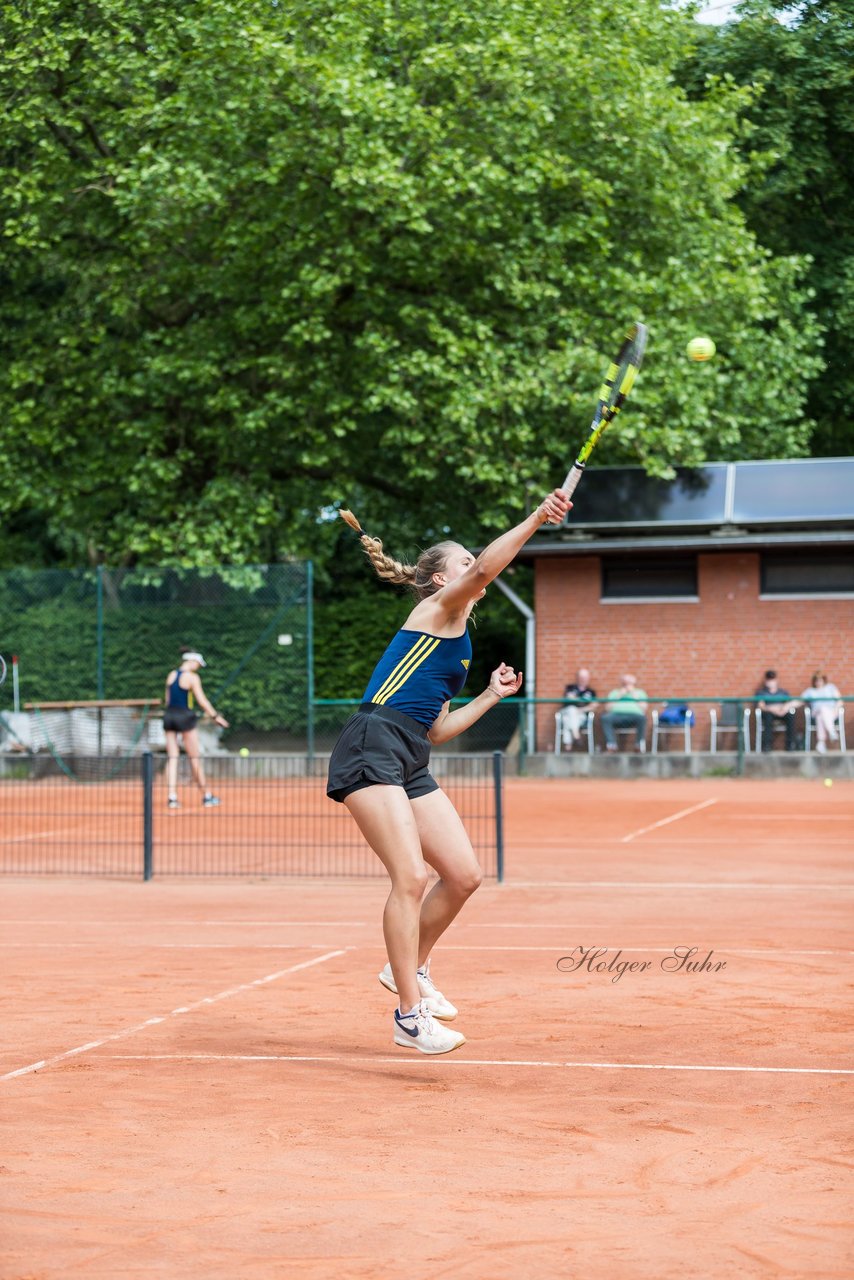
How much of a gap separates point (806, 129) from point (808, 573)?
32.8ft

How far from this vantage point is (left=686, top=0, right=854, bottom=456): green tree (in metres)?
30.8

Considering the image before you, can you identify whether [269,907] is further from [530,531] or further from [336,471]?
[336,471]

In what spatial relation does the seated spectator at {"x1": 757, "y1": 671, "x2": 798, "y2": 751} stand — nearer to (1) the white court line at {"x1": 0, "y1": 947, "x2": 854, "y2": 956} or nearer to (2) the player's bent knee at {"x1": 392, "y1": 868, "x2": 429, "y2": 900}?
(1) the white court line at {"x1": 0, "y1": 947, "x2": 854, "y2": 956}

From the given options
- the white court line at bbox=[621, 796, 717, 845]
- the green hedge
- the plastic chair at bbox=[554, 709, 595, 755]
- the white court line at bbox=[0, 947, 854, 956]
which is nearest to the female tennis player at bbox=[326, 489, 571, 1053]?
the white court line at bbox=[0, 947, 854, 956]

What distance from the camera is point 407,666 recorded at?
21.2ft

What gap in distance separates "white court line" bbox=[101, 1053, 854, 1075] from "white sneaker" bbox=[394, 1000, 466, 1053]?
11.7 inches

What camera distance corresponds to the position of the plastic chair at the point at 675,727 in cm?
2506

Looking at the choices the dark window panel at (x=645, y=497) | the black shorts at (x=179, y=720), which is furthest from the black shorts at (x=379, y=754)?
the dark window panel at (x=645, y=497)

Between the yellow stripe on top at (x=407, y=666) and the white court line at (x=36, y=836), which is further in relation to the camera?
the white court line at (x=36, y=836)

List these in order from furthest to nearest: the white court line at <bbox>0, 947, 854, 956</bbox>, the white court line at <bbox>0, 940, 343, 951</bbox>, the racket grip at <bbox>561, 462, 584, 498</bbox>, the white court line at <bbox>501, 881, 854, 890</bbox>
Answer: the white court line at <bbox>501, 881, 854, 890</bbox> < the white court line at <bbox>0, 940, 343, 951</bbox> < the white court line at <bbox>0, 947, 854, 956</bbox> < the racket grip at <bbox>561, 462, 584, 498</bbox>

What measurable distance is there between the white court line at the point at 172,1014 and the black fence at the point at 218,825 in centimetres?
344

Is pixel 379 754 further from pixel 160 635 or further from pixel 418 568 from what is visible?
pixel 160 635

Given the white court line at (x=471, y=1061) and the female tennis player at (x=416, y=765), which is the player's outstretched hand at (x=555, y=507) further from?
the white court line at (x=471, y=1061)

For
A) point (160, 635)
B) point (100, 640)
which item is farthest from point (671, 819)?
point (100, 640)
